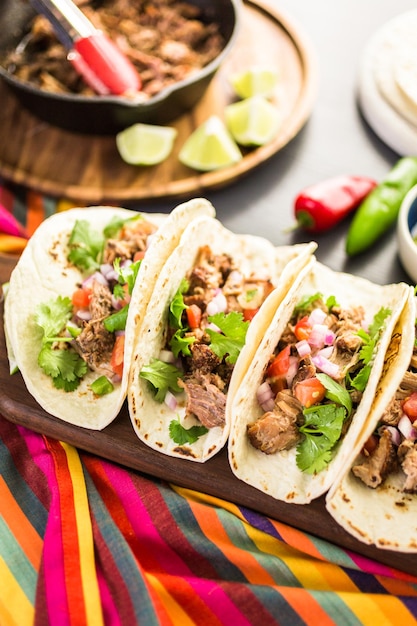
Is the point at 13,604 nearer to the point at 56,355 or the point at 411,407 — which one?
the point at 56,355

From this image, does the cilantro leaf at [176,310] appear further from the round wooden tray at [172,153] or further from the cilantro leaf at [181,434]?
the round wooden tray at [172,153]

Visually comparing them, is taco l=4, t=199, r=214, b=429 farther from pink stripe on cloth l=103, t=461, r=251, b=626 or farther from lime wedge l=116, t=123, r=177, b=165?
lime wedge l=116, t=123, r=177, b=165

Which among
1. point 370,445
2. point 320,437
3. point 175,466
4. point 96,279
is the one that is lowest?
point 175,466

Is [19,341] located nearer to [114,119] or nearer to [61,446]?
[61,446]

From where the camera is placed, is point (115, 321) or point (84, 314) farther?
point (84, 314)

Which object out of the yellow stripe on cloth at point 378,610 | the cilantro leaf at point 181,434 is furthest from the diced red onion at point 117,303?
the yellow stripe on cloth at point 378,610

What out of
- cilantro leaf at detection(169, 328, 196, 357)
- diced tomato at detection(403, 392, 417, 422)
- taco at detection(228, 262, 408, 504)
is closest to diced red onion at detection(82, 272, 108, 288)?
cilantro leaf at detection(169, 328, 196, 357)

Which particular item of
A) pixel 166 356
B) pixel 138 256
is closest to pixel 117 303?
pixel 138 256
